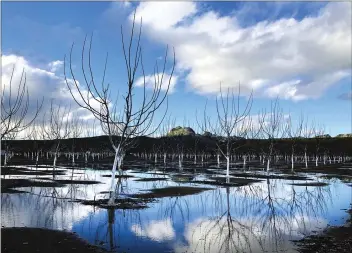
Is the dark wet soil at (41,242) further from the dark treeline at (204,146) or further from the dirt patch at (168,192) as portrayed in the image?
the dark treeline at (204,146)

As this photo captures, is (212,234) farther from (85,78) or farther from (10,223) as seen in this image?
(85,78)

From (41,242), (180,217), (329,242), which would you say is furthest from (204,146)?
(41,242)

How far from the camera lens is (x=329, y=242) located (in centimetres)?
1091

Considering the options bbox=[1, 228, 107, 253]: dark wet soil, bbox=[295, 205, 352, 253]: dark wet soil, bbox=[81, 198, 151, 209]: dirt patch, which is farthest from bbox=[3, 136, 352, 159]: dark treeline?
bbox=[1, 228, 107, 253]: dark wet soil

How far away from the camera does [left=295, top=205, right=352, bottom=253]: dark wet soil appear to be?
10.1 metres

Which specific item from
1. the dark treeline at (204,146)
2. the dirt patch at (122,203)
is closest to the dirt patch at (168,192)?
the dirt patch at (122,203)

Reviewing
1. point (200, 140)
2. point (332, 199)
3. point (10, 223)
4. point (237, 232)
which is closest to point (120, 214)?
point (10, 223)

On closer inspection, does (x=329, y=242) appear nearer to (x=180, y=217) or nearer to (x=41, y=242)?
(x=180, y=217)

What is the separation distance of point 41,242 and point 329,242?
8675 millimetres

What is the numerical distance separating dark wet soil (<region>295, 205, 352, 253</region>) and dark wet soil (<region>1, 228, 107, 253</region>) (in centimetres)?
604

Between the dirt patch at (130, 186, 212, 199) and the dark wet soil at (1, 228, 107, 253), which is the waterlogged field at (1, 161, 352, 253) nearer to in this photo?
the dirt patch at (130, 186, 212, 199)

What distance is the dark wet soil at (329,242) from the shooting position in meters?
10.1

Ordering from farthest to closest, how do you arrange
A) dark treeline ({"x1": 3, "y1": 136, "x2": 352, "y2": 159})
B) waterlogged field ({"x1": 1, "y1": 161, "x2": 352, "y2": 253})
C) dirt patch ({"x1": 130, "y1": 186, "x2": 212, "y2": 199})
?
dark treeline ({"x1": 3, "y1": 136, "x2": 352, "y2": 159})
dirt patch ({"x1": 130, "y1": 186, "x2": 212, "y2": 199})
waterlogged field ({"x1": 1, "y1": 161, "x2": 352, "y2": 253})

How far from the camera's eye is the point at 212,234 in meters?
11.8
